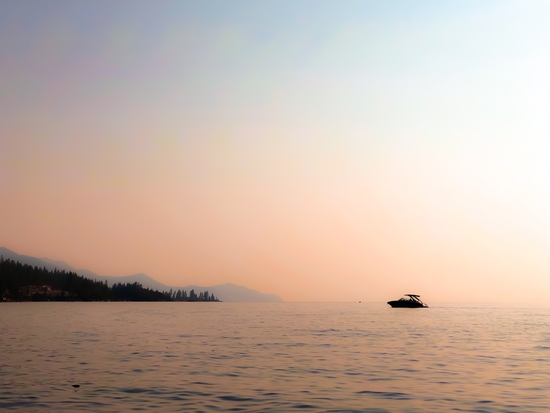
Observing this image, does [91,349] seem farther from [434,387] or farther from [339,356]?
[434,387]

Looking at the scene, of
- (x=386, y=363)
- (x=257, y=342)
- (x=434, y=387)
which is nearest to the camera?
(x=434, y=387)

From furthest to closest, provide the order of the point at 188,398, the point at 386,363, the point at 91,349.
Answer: the point at 91,349, the point at 386,363, the point at 188,398

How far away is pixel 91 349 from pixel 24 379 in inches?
892

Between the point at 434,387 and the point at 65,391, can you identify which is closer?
the point at 65,391

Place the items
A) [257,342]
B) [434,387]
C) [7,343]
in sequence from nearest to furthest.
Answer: [434,387] < [7,343] < [257,342]

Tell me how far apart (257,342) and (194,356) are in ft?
61.6

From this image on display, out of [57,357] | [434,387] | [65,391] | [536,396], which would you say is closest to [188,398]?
[65,391]

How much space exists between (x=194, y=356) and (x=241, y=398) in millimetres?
23059

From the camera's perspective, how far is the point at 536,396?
36.4 metres

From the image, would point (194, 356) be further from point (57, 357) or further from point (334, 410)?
point (334, 410)

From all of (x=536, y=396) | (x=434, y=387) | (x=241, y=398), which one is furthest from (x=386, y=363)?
(x=241, y=398)

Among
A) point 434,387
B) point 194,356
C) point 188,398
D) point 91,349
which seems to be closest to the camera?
point 188,398

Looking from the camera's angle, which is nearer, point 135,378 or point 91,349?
point 135,378

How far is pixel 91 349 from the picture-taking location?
6347 centimetres
